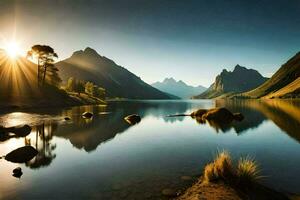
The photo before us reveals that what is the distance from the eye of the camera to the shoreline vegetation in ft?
46.0

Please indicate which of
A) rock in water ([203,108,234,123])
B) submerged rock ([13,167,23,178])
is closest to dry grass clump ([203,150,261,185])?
submerged rock ([13,167,23,178])

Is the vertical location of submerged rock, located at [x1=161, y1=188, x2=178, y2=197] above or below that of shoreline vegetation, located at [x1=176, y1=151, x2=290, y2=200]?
below

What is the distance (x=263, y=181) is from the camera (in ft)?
59.4

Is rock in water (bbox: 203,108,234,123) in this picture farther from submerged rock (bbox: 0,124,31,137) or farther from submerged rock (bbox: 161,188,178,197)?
submerged rock (bbox: 161,188,178,197)

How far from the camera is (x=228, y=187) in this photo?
586 inches

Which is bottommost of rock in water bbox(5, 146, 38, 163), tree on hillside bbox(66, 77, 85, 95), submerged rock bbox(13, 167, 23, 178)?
submerged rock bbox(13, 167, 23, 178)

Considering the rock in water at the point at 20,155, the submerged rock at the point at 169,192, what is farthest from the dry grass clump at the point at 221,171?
the rock in water at the point at 20,155

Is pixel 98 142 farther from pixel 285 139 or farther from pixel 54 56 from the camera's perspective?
pixel 54 56

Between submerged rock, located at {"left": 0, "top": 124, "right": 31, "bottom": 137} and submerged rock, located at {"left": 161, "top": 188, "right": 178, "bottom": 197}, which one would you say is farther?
submerged rock, located at {"left": 0, "top": 124, "right": 31, "bottom": 137}

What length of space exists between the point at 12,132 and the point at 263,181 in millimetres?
36046

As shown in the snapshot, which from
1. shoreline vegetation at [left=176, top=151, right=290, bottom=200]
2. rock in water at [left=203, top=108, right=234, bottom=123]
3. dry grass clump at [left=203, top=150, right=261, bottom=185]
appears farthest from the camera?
rock in water at [left=203, top=108, right=234, bottom=123]

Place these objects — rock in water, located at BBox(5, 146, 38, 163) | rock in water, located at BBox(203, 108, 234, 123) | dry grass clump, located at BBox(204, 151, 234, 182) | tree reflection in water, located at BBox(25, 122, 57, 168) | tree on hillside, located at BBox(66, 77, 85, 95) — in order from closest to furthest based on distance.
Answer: dry grass clump, located at BBox(204, 151, 234, 182) < tree reflection in water, located at BBox(25, 122, 57, 168) < rock in water, located at BBox(5, 146, 38, 163) < rock in water, located at BBox(203, 108, 234, 123) < tree on hillside, located at BBox(66, 77, 85, 95)

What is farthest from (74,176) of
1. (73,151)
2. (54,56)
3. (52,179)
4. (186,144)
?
(54,56)

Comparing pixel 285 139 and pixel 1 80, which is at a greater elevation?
pixel 1 80
